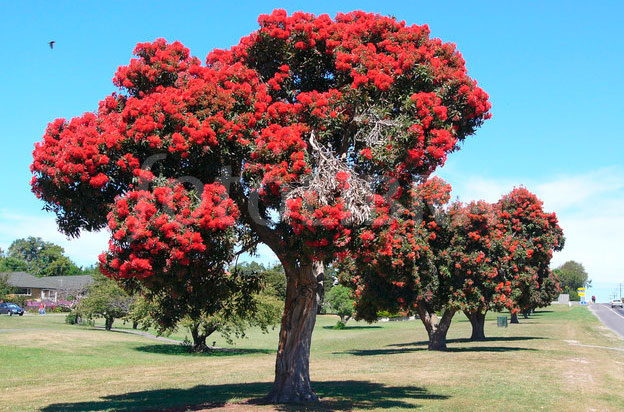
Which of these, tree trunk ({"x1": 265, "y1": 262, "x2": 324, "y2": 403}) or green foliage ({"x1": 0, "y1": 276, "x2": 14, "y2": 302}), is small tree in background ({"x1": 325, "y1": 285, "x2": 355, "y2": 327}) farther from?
tree trunk ({"x1": 265, "y1": 262, "x2": 324, "y2": 403})

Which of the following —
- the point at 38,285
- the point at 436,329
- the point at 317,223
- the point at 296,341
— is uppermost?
the point at 317,223

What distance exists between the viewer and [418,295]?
30000 mm

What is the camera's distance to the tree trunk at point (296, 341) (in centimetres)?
1420

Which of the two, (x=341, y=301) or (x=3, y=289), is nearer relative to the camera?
(x=341, y=301)

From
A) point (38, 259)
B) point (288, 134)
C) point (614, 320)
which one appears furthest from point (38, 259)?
point (288, 134)

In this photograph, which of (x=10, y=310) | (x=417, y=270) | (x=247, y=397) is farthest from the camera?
(x=10, y=310)

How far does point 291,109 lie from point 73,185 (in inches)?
188

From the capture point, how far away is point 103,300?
44781 millimetres

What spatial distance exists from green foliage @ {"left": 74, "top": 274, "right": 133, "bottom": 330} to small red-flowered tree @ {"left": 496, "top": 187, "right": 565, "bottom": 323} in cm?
2829

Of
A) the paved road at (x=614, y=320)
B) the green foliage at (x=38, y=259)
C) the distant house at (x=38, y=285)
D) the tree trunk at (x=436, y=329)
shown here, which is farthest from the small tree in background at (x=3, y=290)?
the paved road at (x=614, y=320)

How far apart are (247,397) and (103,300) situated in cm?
→ 3226

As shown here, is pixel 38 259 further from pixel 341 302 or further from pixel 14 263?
pixel 341 302

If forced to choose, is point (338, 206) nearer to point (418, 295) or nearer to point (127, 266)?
point (127, 266)

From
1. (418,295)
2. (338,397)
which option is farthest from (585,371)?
(338,397)
